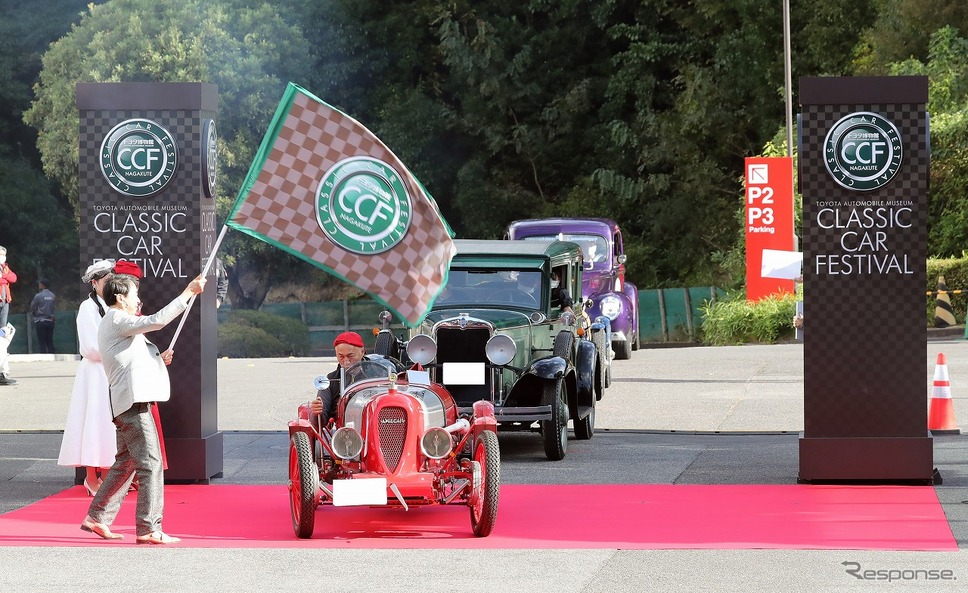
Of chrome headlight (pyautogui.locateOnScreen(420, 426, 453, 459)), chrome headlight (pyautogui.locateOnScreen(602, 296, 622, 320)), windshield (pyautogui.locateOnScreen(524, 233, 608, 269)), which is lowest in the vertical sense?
chrome headlight (pyautogui.locateOnScreen(420, 426, 453, 459))

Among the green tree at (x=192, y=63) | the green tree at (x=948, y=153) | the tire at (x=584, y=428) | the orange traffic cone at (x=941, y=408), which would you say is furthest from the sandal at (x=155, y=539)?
the green tree at (x=192, y=63)

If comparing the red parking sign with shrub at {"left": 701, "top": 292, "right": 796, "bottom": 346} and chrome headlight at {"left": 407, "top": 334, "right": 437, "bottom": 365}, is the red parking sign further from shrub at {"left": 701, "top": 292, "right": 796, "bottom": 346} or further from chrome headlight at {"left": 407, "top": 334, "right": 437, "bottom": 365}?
chrome headlight at {"left": 407, "top": 334, "right": 437, "bottom": 365}

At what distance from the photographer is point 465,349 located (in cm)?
1288

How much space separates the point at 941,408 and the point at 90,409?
779 centimetres

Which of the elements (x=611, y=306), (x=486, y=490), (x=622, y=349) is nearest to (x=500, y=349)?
(x=486, y=490)

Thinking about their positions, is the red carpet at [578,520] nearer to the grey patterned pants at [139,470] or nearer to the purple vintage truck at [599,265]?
the grey patterned pants at [139,470]

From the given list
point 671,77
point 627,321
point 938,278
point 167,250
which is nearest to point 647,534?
point 167,250

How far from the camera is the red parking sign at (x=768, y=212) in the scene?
108 feet

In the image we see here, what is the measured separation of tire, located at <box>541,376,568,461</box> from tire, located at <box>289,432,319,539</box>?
365 centimetres

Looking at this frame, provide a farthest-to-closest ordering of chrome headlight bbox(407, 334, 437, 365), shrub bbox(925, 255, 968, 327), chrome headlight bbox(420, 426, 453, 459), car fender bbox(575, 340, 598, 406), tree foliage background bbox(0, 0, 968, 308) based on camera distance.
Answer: tree foliage background bbox(0, 0, 968, 308), shrub bbox(925, 255, 968, 327), car fender bbox(575, 340, 598, 406), chrome headlight bbox(407, 334, 437, 365), chrome headlight bbox(420, 426, 453, 459)

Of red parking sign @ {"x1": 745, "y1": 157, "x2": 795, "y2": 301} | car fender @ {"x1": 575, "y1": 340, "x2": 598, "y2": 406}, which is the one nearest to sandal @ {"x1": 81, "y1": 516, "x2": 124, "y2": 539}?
car fender @ {"x1": 575, "y1": 340, "x2": 598, "y2": 406}

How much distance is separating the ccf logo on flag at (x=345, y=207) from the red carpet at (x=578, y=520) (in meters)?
1.44

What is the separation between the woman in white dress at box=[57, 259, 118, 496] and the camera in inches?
420

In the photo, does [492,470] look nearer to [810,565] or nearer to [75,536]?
[810,565]
